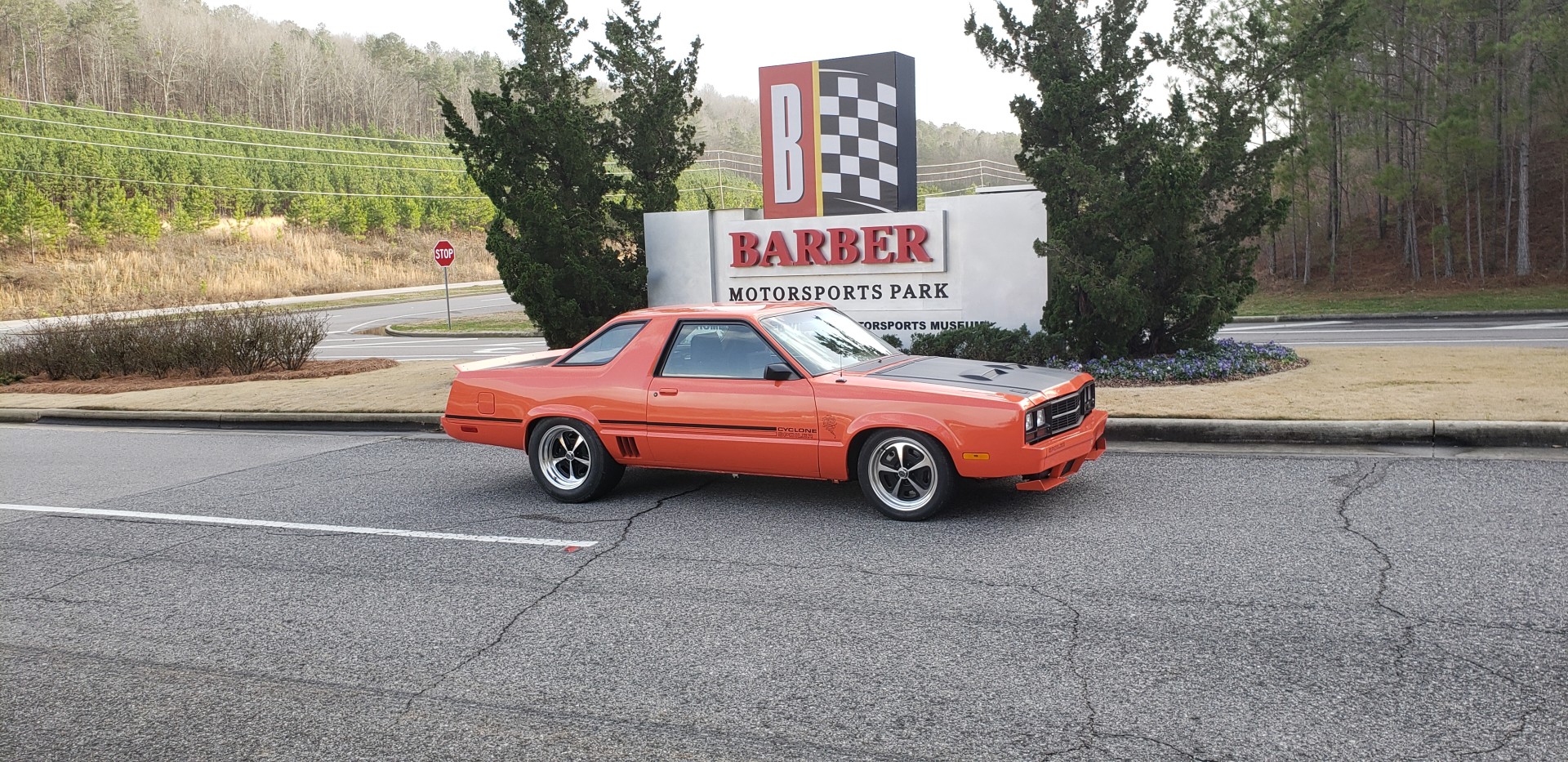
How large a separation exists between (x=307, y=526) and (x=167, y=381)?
1160 centimetres

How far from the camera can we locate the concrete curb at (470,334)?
26592mm

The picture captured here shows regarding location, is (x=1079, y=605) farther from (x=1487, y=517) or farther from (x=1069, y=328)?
(x=1069, y=328)

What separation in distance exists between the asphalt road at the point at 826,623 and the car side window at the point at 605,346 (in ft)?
3.32

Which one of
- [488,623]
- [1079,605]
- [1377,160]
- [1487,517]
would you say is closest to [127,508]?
[488,623]

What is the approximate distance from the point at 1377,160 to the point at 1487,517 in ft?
96.2

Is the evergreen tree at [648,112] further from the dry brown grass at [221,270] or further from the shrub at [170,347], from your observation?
the dry brown grass at [221,270]

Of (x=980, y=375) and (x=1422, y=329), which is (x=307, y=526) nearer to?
(x=980, y=375)

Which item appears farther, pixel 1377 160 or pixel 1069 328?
pixel 1377 160

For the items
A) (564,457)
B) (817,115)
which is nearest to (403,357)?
(817,115)

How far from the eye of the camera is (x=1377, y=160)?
31406 mm

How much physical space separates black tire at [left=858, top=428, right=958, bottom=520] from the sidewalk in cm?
312

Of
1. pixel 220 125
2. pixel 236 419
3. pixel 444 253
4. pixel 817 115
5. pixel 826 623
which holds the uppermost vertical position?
pixel 220 125

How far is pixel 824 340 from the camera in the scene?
7598 mm

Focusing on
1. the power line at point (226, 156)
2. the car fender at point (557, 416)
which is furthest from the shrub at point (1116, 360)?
the power line at point (226, 156)
